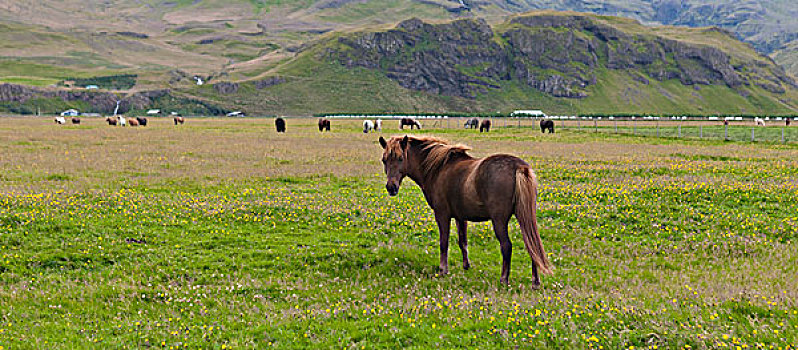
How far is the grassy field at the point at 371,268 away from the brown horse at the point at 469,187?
863 mm

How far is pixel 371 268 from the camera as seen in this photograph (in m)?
11.6

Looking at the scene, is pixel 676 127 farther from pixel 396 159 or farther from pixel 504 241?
pixel 504 241

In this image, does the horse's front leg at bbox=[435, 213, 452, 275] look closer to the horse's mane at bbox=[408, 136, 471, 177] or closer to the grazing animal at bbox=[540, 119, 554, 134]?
the horse's mane at bbox=[408, 136, 471, 177]

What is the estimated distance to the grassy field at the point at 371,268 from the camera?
25.5ft

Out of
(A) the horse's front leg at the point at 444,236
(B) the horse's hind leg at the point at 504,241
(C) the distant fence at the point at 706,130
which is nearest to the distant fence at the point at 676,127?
(C) the distant fence at the point at 706,130

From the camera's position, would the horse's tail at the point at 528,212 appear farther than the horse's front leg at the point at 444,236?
No

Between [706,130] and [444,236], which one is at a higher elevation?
[444,236]

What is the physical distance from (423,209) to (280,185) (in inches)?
309

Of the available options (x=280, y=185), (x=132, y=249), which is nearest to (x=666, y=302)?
(x=132, y=249)

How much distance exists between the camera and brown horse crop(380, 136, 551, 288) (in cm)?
948

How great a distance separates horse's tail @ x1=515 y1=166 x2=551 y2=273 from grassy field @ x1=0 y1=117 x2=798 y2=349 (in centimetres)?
66

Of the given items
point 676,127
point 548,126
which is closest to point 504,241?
point 548,126

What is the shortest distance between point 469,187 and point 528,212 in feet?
4.23

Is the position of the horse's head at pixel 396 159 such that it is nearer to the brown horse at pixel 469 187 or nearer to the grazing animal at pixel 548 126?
the brown horse at pixel 469 187
